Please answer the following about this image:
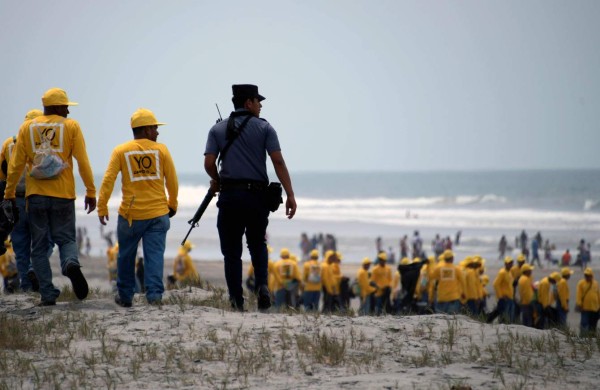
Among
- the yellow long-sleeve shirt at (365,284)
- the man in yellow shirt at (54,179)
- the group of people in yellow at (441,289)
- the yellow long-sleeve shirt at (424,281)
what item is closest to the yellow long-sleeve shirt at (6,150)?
the man in yellow shirt at (54,179)

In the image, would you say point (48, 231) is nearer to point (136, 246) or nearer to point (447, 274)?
point (136, 246)

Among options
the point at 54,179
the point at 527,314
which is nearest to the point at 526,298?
the point at 527,314

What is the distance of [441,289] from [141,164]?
10.3 metres

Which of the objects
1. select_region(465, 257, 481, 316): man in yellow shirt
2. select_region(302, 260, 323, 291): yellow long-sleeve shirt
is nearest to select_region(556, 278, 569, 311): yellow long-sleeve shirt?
select_region(465, 257, 481, 316): man in yellow shirt

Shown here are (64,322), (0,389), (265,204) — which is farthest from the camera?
(265,204)

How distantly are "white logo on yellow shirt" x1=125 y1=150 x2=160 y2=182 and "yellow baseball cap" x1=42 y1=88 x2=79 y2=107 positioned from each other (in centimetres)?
66

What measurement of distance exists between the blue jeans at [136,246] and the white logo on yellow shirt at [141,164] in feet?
1.19

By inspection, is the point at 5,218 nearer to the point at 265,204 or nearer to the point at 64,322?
the point at 64,322

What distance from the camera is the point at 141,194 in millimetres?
7922

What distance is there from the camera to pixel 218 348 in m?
6.23

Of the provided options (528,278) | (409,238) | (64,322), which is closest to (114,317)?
(64,322)

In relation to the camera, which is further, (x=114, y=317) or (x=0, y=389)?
(x=114, y=317)

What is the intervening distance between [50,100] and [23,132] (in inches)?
13.6

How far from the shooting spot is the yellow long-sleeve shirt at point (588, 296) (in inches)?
716
